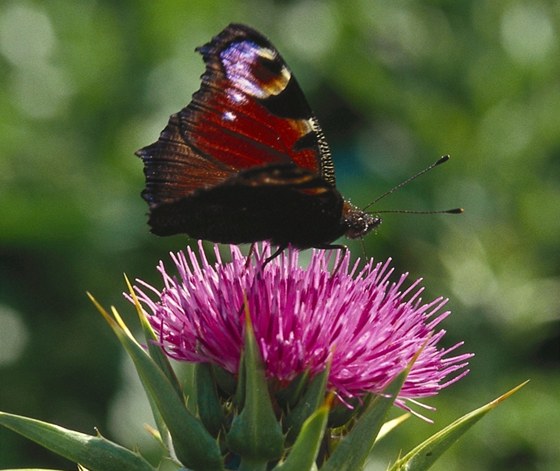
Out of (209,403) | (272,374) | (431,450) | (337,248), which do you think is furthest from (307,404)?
(337,248)

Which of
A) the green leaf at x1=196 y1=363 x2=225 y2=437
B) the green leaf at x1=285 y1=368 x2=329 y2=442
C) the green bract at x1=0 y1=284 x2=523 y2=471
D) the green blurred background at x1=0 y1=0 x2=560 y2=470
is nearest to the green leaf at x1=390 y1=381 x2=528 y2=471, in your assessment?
the green bract at x1=0 y1=284 x2=523 y2=471

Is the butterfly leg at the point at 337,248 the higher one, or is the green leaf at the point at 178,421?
the butterfly leg at the point at 337,248

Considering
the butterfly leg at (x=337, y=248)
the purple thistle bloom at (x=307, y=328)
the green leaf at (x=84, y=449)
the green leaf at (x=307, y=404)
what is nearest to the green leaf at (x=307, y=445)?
the green leaf at (x=307, y=404)

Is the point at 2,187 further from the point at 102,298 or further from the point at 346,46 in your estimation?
the point at 346,46

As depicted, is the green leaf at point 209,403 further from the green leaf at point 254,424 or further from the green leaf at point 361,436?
the green leaf at point 361,436

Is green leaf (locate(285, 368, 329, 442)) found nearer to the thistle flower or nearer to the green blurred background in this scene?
the thistle flower

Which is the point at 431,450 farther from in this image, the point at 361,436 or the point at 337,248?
the point at 337,248

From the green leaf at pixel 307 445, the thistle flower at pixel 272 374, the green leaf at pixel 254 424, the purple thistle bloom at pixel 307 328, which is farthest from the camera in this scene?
the purple thistle bloom at pixel 307 328
